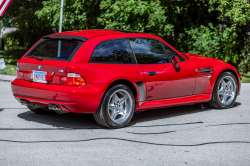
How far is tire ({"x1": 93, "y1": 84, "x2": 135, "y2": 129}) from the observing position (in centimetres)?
609

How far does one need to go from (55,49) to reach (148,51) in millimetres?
1642

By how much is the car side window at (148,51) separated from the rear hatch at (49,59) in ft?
3.38

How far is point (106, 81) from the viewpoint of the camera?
601cm

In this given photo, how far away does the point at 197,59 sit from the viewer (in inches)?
305

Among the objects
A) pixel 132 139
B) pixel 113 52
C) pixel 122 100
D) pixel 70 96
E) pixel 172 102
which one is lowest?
pixel 132 139

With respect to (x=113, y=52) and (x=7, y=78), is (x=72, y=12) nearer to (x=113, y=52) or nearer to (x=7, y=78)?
(x=7, y=78)

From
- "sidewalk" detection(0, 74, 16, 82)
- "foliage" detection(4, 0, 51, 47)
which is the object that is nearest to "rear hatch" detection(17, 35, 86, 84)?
"sidewalk" detection(0, 74, 16, 82)

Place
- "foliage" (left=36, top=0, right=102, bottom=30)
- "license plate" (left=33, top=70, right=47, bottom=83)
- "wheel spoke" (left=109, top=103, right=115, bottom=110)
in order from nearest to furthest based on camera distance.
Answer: "license plate" (left=33, top=70, right=47, bottom=83) < "wheel spoke" (left=109, top=103, right=115, bottom=110) < "foliage" (left=36, top=0, right=102, bottom=30)

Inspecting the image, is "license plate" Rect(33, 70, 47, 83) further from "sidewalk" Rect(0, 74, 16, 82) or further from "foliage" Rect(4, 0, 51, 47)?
"foliage" Rect(4, 0, 51, 47)

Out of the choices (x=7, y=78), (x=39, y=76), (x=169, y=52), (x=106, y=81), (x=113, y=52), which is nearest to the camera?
(x=106, y=81)

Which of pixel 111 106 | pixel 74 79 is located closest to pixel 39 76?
pixel 74 79

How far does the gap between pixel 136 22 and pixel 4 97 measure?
266 inches

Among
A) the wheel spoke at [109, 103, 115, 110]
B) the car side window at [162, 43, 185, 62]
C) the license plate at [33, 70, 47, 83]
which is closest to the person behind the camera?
the license plate at [33, 70, 47, 83]

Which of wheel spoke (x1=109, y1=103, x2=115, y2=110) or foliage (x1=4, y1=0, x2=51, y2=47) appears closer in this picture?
wheel spoke (x1=109, y1=103, x2=115, y2=110)
